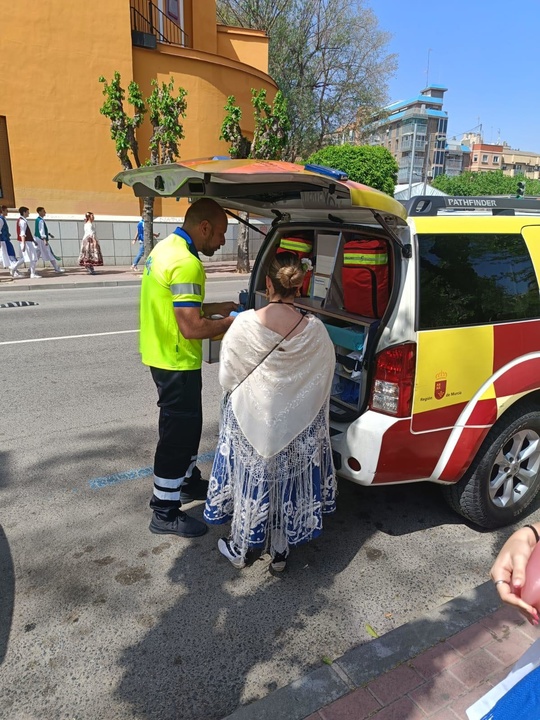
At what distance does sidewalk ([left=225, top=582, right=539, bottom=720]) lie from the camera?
6.82 feet

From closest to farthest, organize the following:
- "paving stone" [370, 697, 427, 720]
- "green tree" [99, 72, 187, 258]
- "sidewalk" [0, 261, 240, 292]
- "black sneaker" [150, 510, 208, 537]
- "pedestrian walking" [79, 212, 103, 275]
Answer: "paving stone" [370, 697, 427, 720]
"black sneaker" [150, 510, 208, 537]
"sidewalk" [0, 261, 240, 292]
"green tree" [99, 72, 187, 258]
"pedestrian walking" [79, 212, 103, 275]

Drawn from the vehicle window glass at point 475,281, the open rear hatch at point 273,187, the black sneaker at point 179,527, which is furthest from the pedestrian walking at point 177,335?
the vehicle window glass at point 475,281

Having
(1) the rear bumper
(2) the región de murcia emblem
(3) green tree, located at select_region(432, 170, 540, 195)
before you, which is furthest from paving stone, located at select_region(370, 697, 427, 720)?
(3) green tree, located at select_region(432, 170, 540, 195)

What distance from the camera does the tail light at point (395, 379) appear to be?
2.68 metres

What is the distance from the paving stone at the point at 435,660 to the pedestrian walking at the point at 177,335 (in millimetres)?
1422

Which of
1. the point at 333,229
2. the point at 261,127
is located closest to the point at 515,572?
the point at 333,229

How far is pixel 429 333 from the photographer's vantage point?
2.72 metres

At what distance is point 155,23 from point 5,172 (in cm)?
831

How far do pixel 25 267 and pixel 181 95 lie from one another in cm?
696

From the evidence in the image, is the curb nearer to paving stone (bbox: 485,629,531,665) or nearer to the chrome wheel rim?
paving stone (bbox: 485,629,531,665)

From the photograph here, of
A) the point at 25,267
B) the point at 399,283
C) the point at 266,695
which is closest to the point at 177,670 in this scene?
the point at 266,695

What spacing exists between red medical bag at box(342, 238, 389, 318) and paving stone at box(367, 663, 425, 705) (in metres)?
1.73

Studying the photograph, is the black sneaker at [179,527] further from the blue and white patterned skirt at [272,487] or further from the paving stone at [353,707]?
the paving stone at [353,707]

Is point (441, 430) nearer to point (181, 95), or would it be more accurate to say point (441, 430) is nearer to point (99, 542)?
point (99, 542)
